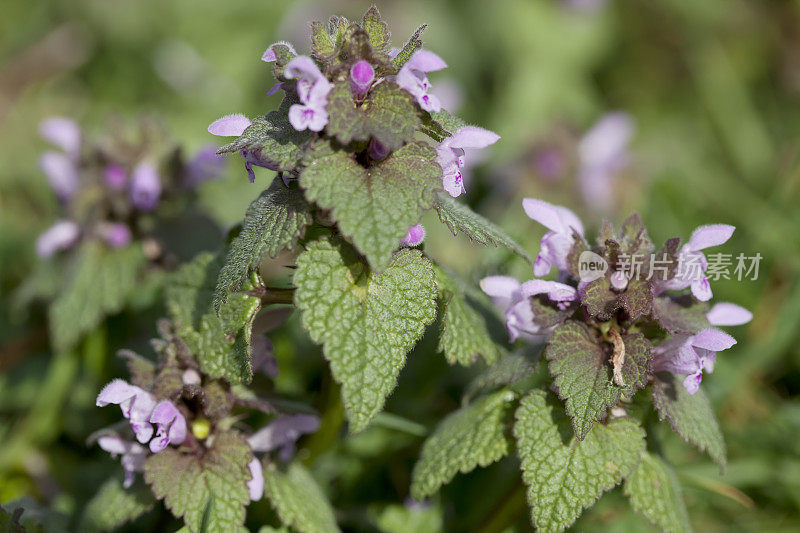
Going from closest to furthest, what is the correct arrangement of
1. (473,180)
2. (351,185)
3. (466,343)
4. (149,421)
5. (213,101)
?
(351,185), (149,421), (466,343), (473,180), (213,101)

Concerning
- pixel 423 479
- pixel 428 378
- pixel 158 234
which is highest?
pixel 423 479

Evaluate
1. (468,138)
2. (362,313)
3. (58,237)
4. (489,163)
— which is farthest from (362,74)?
(489,163)

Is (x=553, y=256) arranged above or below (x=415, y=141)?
below

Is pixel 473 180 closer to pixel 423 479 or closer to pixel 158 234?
pixel 158 234

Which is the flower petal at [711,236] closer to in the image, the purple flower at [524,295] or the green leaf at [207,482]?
the purple flower at [524,295]

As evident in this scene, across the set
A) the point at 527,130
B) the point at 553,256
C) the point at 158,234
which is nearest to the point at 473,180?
the point at 527,130

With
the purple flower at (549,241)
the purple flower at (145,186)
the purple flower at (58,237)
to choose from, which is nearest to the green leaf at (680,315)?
the purple flower at (549,241)

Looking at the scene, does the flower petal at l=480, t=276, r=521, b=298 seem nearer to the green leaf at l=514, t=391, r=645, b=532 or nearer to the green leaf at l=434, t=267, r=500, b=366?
the green leaf at l=434, t=267, r=500, b=366
